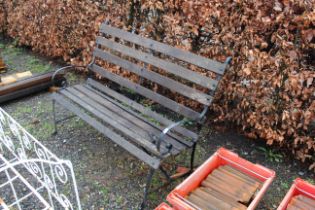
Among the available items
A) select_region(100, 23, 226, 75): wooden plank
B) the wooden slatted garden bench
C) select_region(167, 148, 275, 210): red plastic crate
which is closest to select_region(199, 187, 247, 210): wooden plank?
select_region(167, 148, 275, 210): red plastic crate

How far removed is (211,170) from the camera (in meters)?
2.92

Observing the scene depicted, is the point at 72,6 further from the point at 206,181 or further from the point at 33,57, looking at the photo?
the point at 206,181

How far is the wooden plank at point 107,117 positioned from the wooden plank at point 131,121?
0.04 meters

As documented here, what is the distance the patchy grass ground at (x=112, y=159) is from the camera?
2.98m

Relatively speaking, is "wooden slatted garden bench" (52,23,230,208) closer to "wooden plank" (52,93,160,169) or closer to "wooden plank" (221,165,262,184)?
"wooden plank" (52,93,160,169)

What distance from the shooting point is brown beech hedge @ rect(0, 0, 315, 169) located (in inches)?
115

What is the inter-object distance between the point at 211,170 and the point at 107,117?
3.80 ft

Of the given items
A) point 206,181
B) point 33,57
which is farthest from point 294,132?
point 33,57

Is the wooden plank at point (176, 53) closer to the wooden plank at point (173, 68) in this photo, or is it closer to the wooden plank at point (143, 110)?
the wooden plank at point (173, 68)

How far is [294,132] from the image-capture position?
3229 mm

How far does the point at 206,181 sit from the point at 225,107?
1226 mm

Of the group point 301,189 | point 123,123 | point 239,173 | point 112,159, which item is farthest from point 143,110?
point 301,189

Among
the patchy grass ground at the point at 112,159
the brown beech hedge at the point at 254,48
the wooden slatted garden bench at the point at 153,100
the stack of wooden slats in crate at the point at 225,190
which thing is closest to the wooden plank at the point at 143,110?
the wooden slatted garden bench at the point at 153,100

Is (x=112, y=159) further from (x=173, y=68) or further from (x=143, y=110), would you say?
(x=173, y=68)
